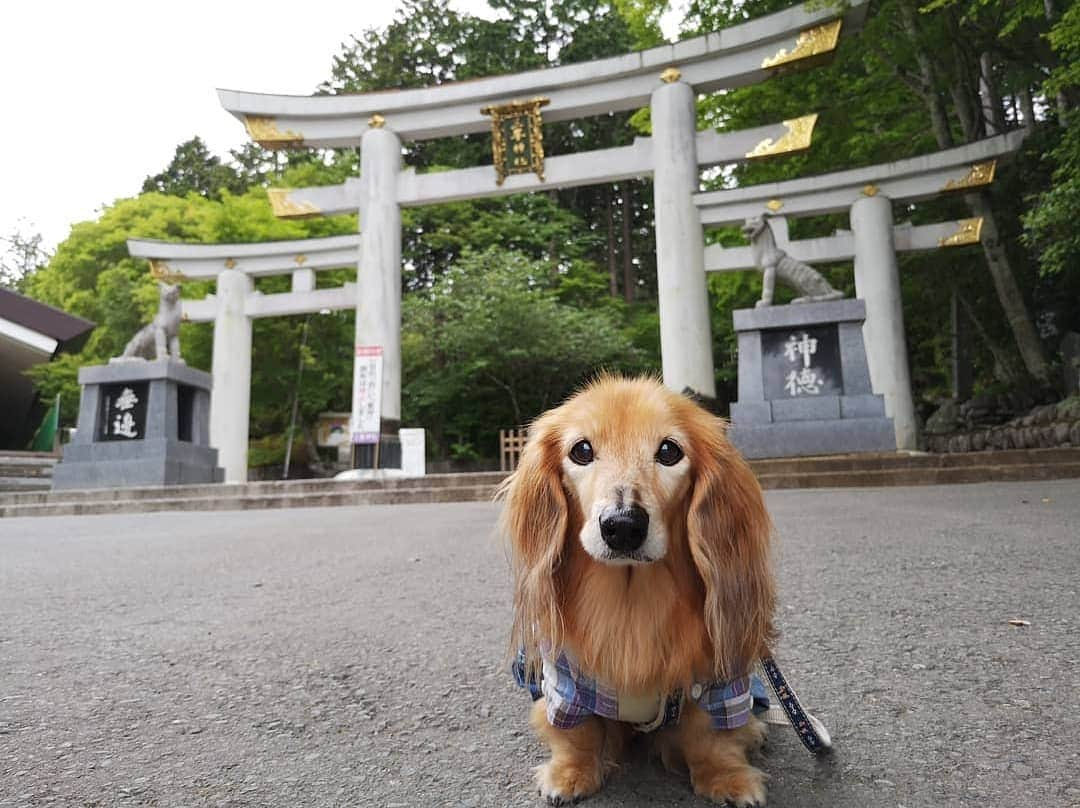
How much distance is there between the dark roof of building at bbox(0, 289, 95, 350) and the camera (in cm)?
1891

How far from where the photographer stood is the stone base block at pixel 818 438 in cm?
1028

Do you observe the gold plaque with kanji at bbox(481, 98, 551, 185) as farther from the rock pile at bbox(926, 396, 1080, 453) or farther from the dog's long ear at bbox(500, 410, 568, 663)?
the dog's long ear at bbox(500, 410, 568, 663)

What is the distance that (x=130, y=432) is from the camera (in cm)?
1338

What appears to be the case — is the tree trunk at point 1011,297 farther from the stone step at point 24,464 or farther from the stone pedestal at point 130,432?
the stone step at point 24,464

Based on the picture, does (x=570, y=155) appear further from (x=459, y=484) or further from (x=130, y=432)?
(x=130, y=432)

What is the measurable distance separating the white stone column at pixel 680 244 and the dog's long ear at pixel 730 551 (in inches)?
465

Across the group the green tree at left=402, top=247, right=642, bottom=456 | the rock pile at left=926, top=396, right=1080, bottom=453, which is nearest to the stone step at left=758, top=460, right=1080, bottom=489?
the rock pile at left=926, top=396, right=1080, bottom=453

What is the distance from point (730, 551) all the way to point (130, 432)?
47.8 ft

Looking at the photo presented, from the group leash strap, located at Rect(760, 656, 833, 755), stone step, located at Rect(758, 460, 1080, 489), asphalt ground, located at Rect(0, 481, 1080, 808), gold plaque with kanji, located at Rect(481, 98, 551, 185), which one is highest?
gold plaque with kanji, located at Rect(481, 98, 551, 185)

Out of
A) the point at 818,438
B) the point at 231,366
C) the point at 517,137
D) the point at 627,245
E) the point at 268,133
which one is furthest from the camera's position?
the point at 627,245

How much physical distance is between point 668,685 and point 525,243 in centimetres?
2216

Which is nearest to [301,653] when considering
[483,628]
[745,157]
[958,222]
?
[483,628]

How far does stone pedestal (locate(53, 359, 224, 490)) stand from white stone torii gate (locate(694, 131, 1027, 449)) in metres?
10.5

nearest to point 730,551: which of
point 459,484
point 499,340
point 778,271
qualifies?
point 459,484
